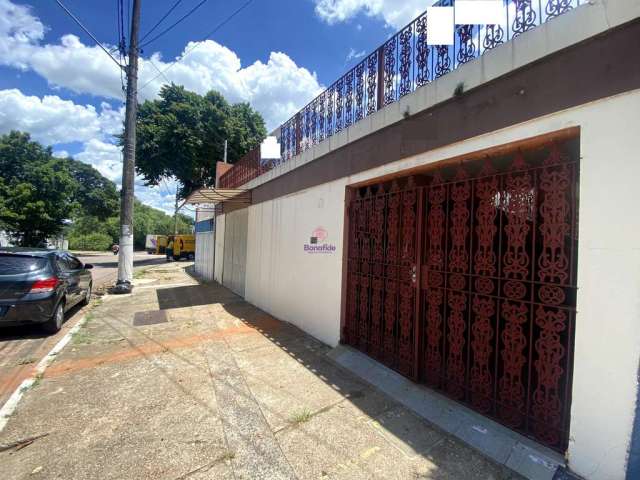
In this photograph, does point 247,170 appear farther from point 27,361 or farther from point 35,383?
point 35,383

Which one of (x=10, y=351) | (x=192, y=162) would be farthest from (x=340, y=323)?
(x=192, y=162)

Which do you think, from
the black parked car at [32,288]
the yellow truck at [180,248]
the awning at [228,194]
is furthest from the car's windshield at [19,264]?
the yellow truck at [180,248]

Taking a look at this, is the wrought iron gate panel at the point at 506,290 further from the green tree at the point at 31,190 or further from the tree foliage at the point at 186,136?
the green tree at the point at 31,190

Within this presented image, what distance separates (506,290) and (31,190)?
29789 millimetres

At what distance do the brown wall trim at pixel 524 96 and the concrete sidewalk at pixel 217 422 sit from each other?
2.80 m

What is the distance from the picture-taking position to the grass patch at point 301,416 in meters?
2.96

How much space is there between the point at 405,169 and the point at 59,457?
4.21m

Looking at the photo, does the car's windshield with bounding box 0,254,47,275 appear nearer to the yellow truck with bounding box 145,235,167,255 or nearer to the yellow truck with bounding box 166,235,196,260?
the yellow truck with bounding box 166,235,196,260

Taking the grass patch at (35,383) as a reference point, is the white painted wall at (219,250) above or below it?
above

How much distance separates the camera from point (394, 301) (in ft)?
12.6

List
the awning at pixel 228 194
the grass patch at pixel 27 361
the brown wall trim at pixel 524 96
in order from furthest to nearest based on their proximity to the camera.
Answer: the awning at pixel 228 194 → the grass patch at pixel 27 361 → the brown wall trim at pixel 524 96

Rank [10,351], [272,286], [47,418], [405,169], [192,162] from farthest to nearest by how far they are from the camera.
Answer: [192,162] → [272,286] → [10,351] → [405,169] → [47,418]

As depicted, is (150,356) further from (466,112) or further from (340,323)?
(466,112)

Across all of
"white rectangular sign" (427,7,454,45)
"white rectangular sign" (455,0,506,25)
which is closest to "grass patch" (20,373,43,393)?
"white rectangular sign" (427,7,454,45)
